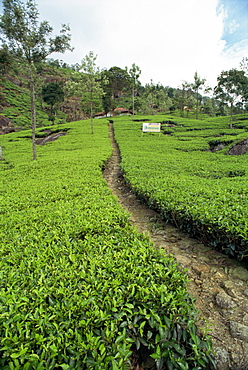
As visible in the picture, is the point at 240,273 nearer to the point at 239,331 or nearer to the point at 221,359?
the point at 239,331

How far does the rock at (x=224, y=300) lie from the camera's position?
2.73m

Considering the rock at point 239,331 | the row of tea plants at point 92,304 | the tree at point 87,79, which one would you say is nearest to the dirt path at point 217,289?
the rock at point 239,331

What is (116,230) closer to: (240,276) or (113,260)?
(113,260)

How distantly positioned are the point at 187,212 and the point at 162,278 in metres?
2.05

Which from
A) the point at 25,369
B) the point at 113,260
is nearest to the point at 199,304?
the point at 113,260

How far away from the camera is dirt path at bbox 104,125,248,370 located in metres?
2.19

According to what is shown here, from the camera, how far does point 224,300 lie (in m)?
2.80

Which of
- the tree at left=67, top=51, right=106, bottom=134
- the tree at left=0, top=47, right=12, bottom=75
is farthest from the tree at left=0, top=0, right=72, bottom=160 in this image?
the tree at left=67, top=51, right=106, bottom=134

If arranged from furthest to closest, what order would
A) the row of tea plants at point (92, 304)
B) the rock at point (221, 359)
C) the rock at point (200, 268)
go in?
the rock at point (200, 268) < the rock at point (221, 359) < the row of tea plants at point (92, 304)

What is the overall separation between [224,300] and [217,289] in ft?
0.76

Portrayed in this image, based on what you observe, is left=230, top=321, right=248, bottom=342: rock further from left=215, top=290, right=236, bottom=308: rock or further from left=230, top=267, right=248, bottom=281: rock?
left=230, top=267, right=248, bottom=281: rock

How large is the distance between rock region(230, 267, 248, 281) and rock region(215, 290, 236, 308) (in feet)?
1.66

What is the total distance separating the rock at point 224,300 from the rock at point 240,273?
506 millimetres

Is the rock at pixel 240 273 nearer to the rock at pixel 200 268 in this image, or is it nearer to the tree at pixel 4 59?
the rock at pixel 200 268
